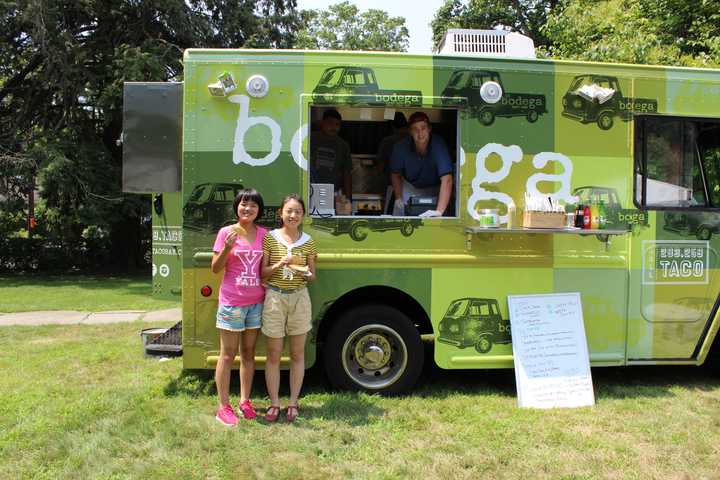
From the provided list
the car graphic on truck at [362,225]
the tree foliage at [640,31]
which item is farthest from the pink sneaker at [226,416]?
the tree foliage at [640,31]

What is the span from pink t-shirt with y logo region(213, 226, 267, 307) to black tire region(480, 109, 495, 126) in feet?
6.90

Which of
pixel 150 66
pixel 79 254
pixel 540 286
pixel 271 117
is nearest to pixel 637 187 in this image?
pixel 540 286

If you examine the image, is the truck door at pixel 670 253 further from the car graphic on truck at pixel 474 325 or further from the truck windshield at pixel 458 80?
the truck windshield at pixel 458 80

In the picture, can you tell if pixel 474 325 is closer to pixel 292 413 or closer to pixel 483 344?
pixel 483 344

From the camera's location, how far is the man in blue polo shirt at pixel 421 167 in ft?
15.8

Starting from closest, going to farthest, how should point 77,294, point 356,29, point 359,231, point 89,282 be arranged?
point 359,231 → point 77,294 → point 89,282 → point 356,29

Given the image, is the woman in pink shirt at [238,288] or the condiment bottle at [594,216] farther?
the condiment bottle at [594,216]

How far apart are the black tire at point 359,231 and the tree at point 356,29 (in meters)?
34.6

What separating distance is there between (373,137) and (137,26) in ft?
39.0

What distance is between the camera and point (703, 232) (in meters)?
4.90

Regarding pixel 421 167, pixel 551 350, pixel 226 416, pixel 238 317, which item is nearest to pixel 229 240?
pixel 238 317

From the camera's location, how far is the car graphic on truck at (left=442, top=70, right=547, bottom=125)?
4.66m

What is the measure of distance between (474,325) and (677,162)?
7.55 feet

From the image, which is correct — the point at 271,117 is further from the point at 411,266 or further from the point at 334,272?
the point at 411,266
